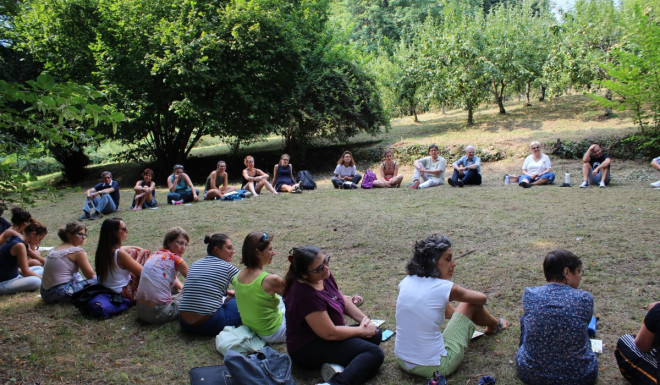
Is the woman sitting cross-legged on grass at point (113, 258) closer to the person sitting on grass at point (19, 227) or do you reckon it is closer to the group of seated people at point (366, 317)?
the group of seated people at point (366, 317)

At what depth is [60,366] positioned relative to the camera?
3.80 meters

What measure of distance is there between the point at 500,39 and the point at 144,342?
17.5 meters

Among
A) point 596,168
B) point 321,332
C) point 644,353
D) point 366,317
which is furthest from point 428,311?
point 596,168

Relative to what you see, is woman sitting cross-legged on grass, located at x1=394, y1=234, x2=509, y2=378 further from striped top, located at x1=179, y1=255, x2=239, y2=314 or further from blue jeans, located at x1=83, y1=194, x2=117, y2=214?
blue jeans, located at x1=83, y1=194, x2=117, y2=214

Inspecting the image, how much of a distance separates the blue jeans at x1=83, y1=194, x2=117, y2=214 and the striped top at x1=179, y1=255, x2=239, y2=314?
22.7 ft

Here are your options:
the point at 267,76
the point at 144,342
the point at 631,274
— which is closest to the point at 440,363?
the point at 144,342

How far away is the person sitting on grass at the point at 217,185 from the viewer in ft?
37.1

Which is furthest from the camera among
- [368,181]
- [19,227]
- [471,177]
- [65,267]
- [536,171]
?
[368,181]

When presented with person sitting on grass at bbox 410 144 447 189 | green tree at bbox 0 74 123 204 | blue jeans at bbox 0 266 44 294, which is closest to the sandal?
green tree at bbox 0 74 123 204

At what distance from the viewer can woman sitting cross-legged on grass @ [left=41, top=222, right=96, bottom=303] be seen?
4.99 metres

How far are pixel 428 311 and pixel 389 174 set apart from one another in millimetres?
8920

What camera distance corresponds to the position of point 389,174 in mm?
12023

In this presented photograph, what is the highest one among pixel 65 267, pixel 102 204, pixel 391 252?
pixel 65 267

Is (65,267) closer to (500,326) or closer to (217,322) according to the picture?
(217,322)
